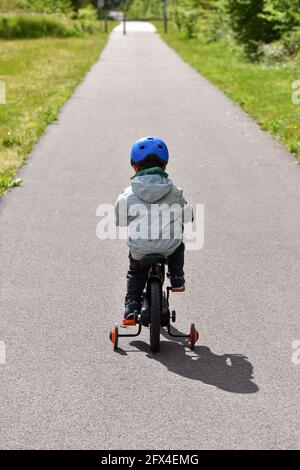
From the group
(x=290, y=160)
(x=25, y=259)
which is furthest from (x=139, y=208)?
(x=290, y=160)

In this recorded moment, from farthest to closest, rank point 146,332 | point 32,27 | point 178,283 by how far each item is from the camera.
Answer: point 32,27, point 146,332, point 178,283

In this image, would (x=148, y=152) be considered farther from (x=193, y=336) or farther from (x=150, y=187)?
(x=193, y=336)

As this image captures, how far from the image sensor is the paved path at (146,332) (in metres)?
4.86

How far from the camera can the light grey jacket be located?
19.1ft

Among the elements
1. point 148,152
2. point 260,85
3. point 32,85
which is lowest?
point 32,85

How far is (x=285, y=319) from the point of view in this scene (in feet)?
21.6

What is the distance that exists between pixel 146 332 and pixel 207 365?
77cm

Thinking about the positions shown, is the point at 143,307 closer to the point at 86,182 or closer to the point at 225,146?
the point at 86,182

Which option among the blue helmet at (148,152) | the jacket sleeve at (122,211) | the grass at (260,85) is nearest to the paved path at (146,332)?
the jacket sleeve at (122,211)

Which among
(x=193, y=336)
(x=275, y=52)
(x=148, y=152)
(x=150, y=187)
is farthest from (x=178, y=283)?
(x=275, y=52)

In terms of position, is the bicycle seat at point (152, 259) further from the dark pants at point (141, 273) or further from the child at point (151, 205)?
the dark pants at point (141, 273)

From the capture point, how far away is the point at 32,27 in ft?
155

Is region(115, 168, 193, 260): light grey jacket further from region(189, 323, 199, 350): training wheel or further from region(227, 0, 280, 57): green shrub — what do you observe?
region(227, 0, 280, 57): green shrub

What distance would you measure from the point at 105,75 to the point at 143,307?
2218 centimetres
